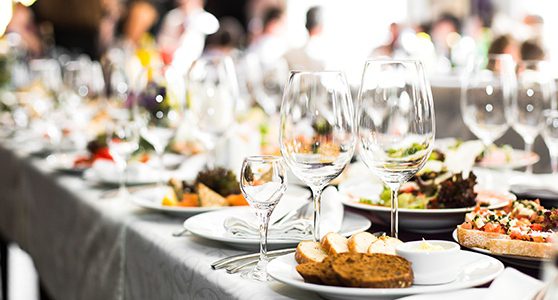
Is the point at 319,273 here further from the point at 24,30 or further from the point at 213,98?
the point at 24,30

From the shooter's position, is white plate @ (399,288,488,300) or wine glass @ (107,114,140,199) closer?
white plate @ (399,288,488,300)

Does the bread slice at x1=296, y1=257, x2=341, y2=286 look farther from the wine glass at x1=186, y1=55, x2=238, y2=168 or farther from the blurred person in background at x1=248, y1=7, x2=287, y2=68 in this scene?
the blurred person in background at x1=248, y1=7, x2=287, y2=68

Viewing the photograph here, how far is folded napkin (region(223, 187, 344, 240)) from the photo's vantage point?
1148 mm

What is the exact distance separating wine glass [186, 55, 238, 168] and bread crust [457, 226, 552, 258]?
80cm

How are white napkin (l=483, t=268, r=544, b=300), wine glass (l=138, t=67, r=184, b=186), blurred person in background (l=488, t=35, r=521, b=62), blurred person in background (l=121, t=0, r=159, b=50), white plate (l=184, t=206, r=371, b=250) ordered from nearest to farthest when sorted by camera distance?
white napkin (l=483, t=268, r=544, b=300), white plate (l=184, t=206, r=371, b=250), wine glass (l=138, t=67, r=184, b=186), blurred person in background (l=488, t=35, r=521, b=62), blurred person in background (l=121, t=0, r=159, b=50)

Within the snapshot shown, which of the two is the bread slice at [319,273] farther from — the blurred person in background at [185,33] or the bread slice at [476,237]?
the blurred person in background at [185,33]

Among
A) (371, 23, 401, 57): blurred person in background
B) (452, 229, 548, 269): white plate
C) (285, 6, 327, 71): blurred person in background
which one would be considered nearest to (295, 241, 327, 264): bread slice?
(452, 229, 548, 269): white plate

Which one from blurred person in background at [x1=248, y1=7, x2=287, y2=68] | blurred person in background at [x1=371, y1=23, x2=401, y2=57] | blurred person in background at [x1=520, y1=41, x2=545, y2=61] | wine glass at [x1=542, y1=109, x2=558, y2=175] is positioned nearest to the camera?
wine glass at [x1=542, y1=109, x2=558, y2=175]

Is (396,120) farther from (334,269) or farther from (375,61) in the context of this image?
(334,269)

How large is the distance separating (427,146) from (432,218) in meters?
0.25

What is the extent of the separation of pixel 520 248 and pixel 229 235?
1.41ft

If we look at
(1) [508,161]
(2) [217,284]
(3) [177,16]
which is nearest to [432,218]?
(2) [217,284]

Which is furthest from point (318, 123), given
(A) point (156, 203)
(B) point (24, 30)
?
(B) point (24, 30)

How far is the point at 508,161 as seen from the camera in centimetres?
171
